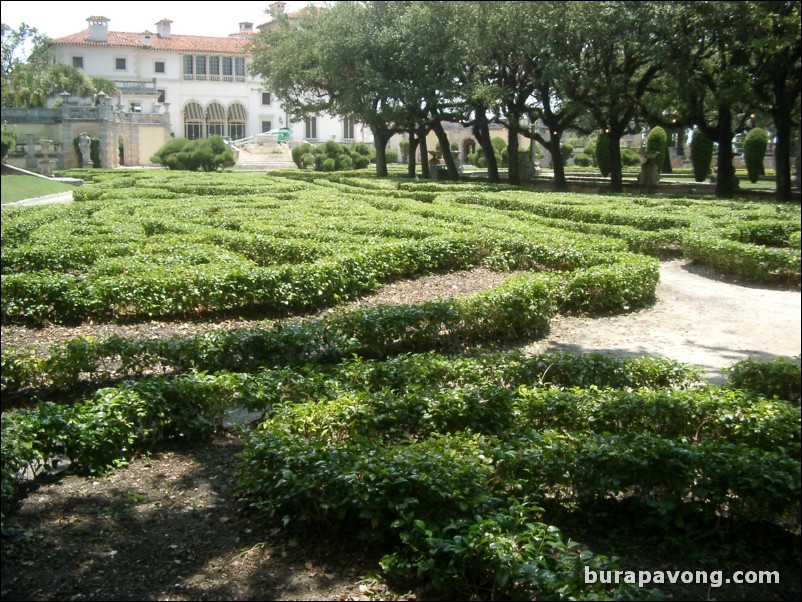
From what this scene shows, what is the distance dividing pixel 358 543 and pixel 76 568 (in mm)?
1178

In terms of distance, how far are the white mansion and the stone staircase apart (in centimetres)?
219

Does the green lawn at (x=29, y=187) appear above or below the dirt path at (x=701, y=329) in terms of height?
above

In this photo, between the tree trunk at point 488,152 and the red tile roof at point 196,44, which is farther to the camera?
the red tile roof at point 196,44

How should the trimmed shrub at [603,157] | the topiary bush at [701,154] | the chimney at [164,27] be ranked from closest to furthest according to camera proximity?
1. the chimney at [164,27]
2. the topiary bush at [701,154]
3. the trimmed shrub at [603,157]

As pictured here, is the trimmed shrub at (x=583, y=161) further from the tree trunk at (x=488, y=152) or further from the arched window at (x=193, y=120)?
the arched window at (x=193, y=120)

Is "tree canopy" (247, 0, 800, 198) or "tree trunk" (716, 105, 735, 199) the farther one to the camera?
"tree trunk" (716, 105, 735, 199)

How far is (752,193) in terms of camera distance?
19.0 metres

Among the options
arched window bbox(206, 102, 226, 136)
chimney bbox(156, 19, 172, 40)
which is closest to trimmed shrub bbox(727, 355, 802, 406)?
chimney bbox(156, 19, 172, 40)

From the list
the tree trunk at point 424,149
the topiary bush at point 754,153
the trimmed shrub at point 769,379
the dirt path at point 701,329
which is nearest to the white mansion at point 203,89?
the tree trunk at point 424,149

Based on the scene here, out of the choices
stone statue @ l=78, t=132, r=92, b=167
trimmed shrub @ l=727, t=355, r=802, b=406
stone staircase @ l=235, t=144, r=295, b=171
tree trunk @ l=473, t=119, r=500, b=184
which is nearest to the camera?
trimmed shrub @ l=727, t=355, r=802, b=406

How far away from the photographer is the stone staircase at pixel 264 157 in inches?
1750

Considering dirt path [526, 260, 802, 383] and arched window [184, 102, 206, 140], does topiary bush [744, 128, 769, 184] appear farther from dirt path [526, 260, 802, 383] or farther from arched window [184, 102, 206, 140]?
arched window [184, 102, 206, 140]

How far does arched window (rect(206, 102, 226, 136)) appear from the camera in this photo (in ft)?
176

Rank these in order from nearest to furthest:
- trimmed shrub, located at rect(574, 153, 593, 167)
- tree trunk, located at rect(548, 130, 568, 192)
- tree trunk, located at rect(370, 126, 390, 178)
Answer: tree trunk, located at rect(548, 130, 568, 192) → tree trunk, located at rect(370, 126, 390, 178) → trimmed shrub, located at rect(574, 153, 593, 167)
